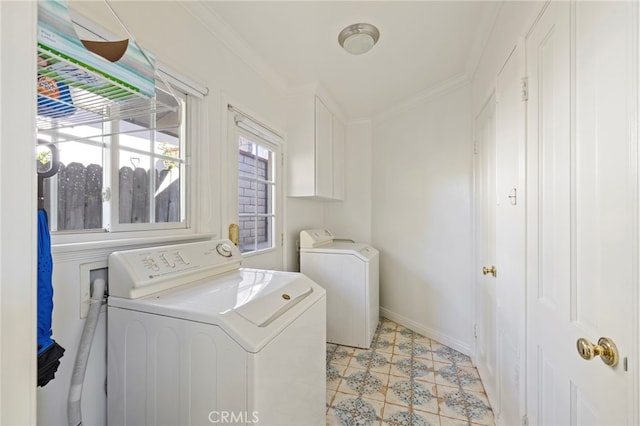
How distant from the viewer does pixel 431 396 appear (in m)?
1.80

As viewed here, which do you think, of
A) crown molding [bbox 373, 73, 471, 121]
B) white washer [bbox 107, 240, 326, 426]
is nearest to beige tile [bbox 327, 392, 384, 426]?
white washer [bbox 107, 240, 326, 426]

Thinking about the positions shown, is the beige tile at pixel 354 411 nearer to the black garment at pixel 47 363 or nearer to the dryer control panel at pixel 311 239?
the dryer control panel at pixel 311 239

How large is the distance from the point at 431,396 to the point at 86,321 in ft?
6.55

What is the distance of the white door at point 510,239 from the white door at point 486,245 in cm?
14

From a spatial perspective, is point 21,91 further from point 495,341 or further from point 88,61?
point 495,341

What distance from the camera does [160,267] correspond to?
1.12 metres

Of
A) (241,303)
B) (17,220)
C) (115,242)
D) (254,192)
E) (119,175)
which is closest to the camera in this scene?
(17,220)

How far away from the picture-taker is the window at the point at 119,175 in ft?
3.40

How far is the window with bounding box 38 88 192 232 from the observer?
104 centimetres

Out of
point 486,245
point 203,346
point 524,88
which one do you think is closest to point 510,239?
point 486,245

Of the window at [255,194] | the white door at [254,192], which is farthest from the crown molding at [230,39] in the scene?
the window at [255,194]

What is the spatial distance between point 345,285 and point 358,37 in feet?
6.47

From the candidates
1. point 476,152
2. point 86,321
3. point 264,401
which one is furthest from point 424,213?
point 86,321

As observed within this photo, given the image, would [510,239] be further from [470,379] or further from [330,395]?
[330,395]
